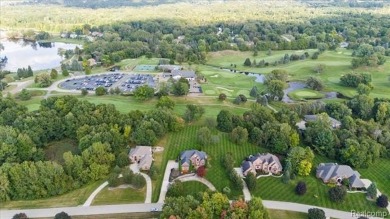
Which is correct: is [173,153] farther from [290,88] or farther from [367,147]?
[290,88]

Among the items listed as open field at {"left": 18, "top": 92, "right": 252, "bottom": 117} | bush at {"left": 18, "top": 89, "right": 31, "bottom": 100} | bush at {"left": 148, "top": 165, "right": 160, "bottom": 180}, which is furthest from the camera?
bush at {"left": 18, "top": 89, "right": 31, "bottom": 100}

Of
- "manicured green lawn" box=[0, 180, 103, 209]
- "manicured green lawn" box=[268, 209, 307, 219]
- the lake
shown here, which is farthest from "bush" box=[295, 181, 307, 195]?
the lake

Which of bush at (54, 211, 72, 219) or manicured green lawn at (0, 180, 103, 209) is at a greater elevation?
bush at (54, 211, 72, 219)

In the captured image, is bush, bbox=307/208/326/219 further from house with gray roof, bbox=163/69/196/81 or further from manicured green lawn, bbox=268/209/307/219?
house with gray roof, bbox=163/69/196/81

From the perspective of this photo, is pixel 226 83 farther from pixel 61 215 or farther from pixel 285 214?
pixel 61 215

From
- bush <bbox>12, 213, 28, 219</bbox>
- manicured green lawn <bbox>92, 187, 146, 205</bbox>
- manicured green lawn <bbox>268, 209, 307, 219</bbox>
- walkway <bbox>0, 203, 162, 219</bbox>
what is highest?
bush <bbox>12, 213, 28, 219</bbox>

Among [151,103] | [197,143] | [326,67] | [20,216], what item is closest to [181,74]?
[151,103]

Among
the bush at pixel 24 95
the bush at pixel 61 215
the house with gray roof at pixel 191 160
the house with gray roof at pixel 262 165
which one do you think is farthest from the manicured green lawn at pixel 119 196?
the bush at pixel 24 95

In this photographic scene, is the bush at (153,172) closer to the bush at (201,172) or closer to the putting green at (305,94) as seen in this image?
the bush at (201,172)
